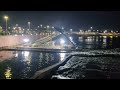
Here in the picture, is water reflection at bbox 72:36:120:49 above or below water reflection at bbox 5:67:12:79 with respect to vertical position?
above

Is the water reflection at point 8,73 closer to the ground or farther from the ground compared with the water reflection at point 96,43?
closer to the ground

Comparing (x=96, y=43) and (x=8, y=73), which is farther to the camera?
(x=96, y=43)

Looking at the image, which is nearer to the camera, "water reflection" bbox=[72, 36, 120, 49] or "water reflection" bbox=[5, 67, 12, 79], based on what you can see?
"water reflection" bbox=[5, 67, 12, 79]

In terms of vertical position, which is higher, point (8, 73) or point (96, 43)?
point (96, 43)

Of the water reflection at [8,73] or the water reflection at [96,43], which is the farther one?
the water reflection at [96,43]
